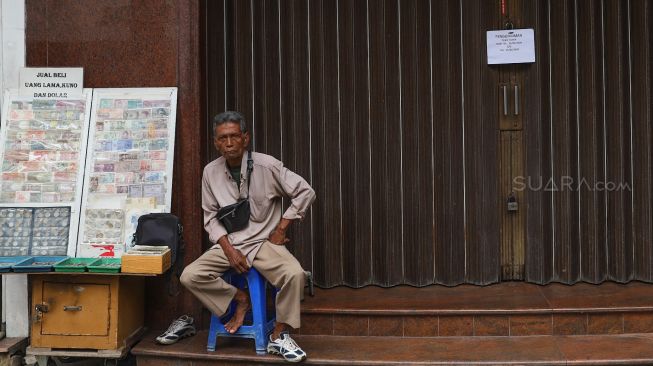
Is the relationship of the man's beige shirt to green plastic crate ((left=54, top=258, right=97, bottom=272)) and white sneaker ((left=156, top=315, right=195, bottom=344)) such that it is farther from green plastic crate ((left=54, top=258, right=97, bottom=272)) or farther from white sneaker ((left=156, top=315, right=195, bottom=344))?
green plastic crate ((left=54, top=258, right=97, bottom=272))

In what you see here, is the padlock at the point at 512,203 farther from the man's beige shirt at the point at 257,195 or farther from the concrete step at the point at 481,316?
the man's beige shirt at the point at 257,195

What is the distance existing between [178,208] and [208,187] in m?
0.53

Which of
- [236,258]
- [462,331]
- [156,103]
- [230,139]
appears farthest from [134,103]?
[462,331]

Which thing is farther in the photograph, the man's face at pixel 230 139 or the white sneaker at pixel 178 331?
the white sneaker at pixel 178 331

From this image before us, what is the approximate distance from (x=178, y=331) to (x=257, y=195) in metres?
1.12

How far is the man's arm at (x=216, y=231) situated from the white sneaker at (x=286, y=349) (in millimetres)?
495

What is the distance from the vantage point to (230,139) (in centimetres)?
411

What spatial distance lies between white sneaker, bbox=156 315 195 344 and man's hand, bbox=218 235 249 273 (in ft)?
2.44

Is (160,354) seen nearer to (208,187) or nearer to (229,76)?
(208,187)

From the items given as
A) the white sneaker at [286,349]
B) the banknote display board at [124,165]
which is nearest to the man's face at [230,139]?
the banknote display board at [124,165]

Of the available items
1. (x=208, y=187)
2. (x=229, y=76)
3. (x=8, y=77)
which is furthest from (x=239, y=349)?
(x=8, y=77)

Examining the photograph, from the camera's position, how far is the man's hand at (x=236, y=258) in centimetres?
406

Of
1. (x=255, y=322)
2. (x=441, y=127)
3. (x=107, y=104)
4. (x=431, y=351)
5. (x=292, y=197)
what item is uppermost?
(x=107, y=104)

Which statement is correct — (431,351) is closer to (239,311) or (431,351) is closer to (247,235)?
(239,311)
